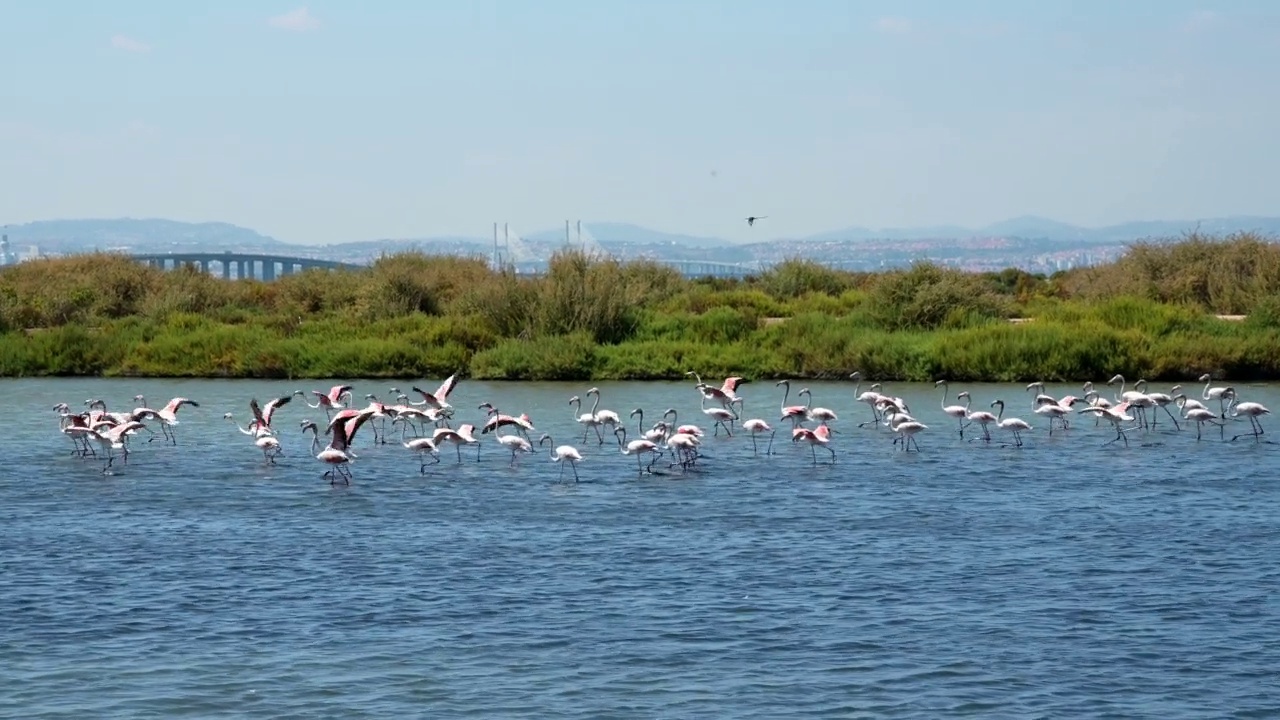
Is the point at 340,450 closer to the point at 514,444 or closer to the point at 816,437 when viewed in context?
the point at 514,444

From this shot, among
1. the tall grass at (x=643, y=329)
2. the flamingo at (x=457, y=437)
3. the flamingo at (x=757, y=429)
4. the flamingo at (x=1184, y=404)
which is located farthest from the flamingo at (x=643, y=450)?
the tall grass at (x=643, y=329)

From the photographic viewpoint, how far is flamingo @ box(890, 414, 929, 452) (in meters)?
21.1

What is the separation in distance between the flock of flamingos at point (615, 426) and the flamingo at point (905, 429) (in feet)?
0.07

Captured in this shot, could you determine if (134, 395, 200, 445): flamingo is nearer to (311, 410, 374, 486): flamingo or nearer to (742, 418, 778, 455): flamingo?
(311, 410, 374, 486): flamingo

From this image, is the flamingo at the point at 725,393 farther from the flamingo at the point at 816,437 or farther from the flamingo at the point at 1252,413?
the flamingo at the point at 1252,413

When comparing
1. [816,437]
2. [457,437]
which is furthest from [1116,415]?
[457,437]

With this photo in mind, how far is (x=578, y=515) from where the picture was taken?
54.5 ft

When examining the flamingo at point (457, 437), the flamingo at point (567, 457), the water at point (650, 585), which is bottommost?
the water at point (650, 585)

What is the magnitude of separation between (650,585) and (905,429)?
27.4 ft

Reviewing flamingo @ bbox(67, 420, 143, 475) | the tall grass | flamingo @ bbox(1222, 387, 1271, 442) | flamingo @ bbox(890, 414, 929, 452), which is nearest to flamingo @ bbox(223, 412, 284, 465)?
flamingo @ bbox(67, 420, 143, 475)

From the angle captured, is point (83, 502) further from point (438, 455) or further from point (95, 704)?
point (95, 704)

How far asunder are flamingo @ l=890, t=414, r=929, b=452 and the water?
0.25 meters

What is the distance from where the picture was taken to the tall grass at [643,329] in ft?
100

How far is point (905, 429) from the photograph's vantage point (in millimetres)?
21062
